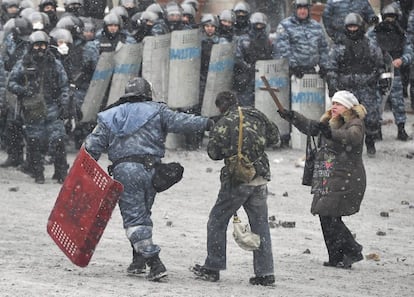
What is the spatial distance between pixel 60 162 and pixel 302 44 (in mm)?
4282

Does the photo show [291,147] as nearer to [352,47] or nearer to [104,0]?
[352,47]

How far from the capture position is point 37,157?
18.0 metres

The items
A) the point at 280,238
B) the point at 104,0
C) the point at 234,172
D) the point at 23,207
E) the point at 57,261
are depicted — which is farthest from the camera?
the point at 104,0

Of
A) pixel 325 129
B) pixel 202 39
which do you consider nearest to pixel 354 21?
pixel 202 39

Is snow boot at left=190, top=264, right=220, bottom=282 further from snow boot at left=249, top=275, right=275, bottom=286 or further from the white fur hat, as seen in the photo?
the white fur hat

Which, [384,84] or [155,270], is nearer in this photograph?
[155,270]

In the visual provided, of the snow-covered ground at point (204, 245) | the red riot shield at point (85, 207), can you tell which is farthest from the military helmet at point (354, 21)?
the red riot shield at point (85, 207)

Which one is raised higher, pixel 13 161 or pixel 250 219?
pixel 250 219

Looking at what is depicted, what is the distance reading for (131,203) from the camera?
39.1ft

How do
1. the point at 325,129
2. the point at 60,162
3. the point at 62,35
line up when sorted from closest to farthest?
the point at 325,129
the point at 60,162
the point at 62,35

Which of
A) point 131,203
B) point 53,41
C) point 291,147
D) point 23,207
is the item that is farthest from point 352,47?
point 131,203

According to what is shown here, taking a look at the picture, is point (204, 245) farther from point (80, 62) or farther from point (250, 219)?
point (80, 62)

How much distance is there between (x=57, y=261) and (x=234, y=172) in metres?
1.91

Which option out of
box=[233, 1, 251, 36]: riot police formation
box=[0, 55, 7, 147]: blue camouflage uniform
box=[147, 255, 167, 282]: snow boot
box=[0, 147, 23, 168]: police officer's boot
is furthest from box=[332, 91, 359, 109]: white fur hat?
box=[233, 1, 251, 36]: riot police formation
